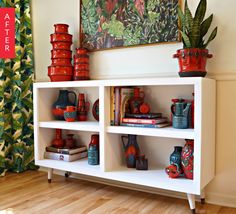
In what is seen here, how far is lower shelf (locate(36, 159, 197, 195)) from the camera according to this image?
1600 mm

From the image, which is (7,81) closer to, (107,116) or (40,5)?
(40,5)

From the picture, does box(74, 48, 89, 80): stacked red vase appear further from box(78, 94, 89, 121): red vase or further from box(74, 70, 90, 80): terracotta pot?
box(78, 94, 89, 121): red vase

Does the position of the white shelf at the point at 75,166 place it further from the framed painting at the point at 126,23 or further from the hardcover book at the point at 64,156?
the framed painting at the point at 126,23

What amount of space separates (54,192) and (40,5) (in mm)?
1601

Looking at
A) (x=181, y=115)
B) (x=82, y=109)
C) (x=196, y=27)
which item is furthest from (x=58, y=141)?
(x=196, y=27)

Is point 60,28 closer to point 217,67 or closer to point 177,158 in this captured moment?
point 217,67

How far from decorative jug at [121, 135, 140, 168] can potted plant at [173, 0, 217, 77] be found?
0.58 metres

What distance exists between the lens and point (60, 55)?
85.7 inches

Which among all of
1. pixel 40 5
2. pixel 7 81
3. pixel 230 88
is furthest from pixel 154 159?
pixel 40 5

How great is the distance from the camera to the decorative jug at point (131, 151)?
194cm

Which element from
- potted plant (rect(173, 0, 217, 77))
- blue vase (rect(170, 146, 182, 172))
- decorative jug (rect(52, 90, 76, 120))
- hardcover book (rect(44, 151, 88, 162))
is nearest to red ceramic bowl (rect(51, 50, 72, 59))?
decorative jug (rect(52, 90, 76, 120))

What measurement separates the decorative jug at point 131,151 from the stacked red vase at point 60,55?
696 millimetres

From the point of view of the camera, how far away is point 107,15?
2.12 m

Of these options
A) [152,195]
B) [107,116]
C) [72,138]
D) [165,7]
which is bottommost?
[152,195]
